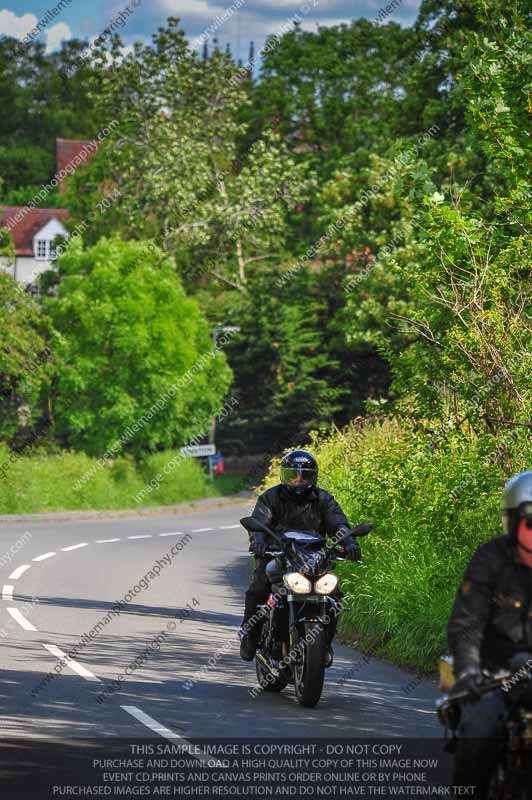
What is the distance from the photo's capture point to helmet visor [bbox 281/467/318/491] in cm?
1116

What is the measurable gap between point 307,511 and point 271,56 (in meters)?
48.9

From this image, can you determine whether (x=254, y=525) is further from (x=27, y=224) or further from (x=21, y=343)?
(x=27, y=224)

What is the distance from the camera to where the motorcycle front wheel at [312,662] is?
10.3 meters

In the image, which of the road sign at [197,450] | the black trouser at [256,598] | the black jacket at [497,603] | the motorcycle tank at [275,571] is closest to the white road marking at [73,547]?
the black trouser at [256,598]

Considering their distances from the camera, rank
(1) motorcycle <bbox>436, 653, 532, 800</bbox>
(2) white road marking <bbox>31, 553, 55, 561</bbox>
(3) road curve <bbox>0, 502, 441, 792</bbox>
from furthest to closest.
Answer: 1. (2) white road marking <bbox>31, 553, 55, 561</bbox>
2. (3) road curve <bbox>0, 502, 441, 792</bbox>
3. (1) motorcycle <bbox>436, 653, 532, 800</bbox>

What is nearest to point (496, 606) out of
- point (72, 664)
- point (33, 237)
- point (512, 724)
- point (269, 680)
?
point (512, 724)

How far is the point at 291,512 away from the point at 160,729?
8.38ft

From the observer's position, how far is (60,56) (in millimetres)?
103375

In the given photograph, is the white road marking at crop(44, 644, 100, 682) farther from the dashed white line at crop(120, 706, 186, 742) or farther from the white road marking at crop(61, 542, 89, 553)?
the white road marking at crop(61, 542, 89, 553)

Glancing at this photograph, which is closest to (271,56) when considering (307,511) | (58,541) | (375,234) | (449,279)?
(375,234)

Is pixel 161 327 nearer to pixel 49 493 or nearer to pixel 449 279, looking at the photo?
pixel 49 493

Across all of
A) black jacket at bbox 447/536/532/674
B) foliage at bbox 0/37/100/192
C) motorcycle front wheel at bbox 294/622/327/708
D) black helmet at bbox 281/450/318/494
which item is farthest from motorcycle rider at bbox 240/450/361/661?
foliage at bbox 0/37/100/192

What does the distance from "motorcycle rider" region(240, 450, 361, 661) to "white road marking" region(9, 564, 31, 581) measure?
35.9ft

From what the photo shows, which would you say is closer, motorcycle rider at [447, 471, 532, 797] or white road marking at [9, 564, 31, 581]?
motorcycle rider at [447, 471, 532, 797]
